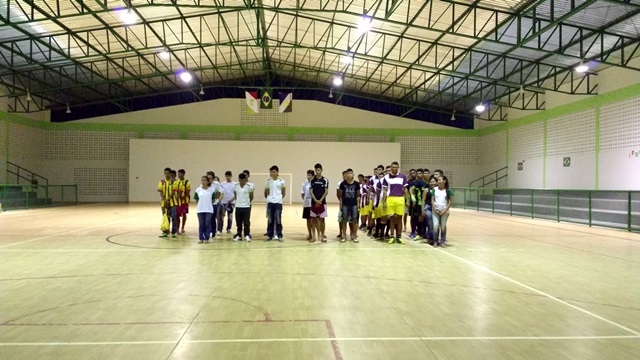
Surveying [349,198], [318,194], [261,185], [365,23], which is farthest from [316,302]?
[261,185]

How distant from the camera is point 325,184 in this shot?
1075 centimetres

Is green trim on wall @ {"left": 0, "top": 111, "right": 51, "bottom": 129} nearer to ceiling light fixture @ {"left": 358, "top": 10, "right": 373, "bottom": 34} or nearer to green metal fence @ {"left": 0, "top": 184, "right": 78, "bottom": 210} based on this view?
green metal fence @ {"left": 0, "top": 184, "right": 78, "bottom": 210}

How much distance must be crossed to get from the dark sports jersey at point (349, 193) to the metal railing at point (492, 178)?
23.2 meters

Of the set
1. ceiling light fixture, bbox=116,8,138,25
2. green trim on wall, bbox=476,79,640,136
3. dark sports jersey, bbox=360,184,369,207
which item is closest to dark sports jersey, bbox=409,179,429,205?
dark sports jersey, bbox=360,184,369,207

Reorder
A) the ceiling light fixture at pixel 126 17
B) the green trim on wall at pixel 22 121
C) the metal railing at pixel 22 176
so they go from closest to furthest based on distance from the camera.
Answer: the ceiling light fixture at pixel 126 17 < the green trim on wall at pixel 22 121 < the metal railing at pixel 22 176

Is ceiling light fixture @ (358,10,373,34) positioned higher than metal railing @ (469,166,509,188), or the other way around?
ceiling light fixture @ (358,10,373,34)

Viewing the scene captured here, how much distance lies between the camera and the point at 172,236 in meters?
11.9

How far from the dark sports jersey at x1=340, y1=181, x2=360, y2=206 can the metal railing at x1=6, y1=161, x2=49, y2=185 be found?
27251 millimetres

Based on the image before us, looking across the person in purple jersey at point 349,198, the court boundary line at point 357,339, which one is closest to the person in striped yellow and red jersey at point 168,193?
the person in purple jersey at point 349,198

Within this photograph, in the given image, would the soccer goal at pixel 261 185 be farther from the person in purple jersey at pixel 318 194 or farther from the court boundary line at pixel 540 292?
the court boundary line at pixel 540 292

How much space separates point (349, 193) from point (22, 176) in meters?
28.5

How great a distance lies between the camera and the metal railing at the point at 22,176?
97.6 feet

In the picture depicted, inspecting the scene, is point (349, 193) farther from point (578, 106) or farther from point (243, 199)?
point (578, 106)

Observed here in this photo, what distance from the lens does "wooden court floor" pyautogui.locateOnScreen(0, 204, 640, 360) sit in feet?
12.7
